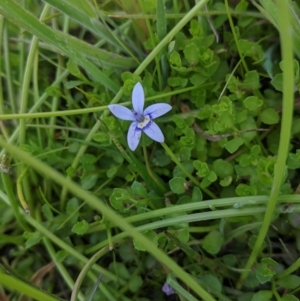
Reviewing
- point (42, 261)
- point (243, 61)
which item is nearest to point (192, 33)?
point (243, 61)

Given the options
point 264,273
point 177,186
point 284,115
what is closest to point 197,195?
point 177,186

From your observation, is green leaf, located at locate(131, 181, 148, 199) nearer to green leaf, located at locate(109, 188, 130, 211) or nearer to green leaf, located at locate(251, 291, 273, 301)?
green leaf, located at locate(109, 188, 130, 211)

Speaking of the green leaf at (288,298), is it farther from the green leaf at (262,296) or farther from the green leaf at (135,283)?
the green leaf at (135,283)

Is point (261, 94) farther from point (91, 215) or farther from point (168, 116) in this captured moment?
point (91, 215)

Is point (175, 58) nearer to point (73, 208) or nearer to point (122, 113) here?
point (122, 113)

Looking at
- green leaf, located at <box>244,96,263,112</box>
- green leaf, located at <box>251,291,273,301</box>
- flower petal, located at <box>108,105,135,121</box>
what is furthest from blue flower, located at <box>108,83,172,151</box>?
green leaf, located at <box>251,291,273,301</box>

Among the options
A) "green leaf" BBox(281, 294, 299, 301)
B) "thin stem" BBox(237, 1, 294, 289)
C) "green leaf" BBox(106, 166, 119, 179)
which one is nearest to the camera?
"thin stem" BBox(237, 1, 294, 289)
